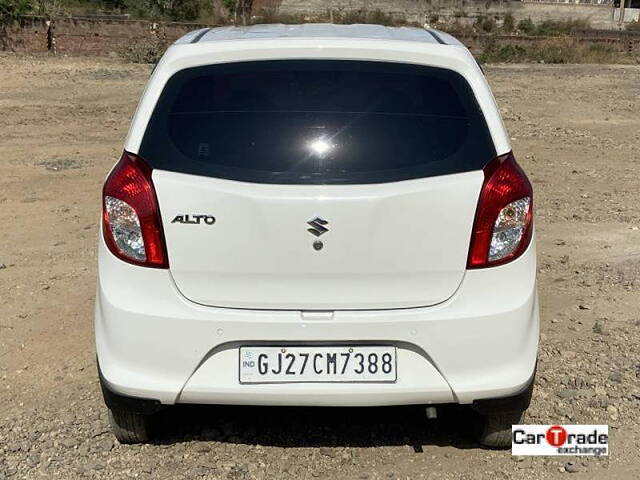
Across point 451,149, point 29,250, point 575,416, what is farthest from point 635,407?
point 29,250

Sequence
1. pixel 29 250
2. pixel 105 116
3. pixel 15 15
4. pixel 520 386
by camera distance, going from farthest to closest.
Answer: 1. pixel 15 15
2. pixel 105 116
3. pixel 29 250
4. pixel 520 386

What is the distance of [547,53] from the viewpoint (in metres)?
29.0

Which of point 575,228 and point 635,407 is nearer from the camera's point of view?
point 635,407

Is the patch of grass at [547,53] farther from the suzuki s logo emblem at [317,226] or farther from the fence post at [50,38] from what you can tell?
the suzuki s logo emblem at [317,226]

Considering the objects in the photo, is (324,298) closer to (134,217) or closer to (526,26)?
(134,217)

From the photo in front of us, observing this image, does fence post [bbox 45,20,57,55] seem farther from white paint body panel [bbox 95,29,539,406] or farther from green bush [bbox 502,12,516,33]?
green bush [bbox 502,12,516,33]

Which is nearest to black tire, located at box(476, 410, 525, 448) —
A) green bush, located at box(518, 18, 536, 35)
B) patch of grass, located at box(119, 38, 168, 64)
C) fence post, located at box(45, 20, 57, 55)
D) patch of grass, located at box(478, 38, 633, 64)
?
patch of grass, located at box(119, 38, 168, 64)

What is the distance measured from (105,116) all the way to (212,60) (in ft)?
35.2

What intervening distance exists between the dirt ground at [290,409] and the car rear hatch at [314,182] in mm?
905

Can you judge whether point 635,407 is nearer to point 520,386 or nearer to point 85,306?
point 520,386

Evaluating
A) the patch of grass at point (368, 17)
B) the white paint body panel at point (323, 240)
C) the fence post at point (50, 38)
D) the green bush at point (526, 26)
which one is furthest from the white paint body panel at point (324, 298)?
the green bush at point (526, 26)

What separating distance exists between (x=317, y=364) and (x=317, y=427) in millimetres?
840

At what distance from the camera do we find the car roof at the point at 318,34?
2926 millimetres

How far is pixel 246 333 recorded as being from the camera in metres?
2.64
